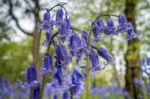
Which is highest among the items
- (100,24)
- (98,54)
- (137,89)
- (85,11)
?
(85,11)

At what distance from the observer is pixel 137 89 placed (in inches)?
356

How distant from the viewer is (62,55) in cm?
237

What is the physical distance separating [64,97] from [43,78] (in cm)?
27

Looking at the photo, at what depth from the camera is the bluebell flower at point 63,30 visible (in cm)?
236

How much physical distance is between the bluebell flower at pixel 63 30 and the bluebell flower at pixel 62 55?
6cm

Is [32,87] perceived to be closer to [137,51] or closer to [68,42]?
[68,42]

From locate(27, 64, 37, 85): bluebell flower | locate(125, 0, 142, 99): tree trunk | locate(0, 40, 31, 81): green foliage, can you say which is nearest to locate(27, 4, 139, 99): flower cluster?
locate(27, 64, 37, 85): bluebell flower

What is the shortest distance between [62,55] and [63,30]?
0.16 metres

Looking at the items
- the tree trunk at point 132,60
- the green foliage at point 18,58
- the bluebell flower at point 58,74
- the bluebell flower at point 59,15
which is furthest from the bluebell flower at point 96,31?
the green foliage at point 18,58

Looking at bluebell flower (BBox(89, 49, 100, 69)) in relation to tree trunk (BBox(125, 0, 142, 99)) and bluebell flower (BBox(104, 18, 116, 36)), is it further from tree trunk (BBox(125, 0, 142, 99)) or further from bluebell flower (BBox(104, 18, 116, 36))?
tree trunk (BBox(125, 0, 142, 99))

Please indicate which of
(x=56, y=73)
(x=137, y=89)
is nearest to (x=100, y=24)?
(x=56, y=73)

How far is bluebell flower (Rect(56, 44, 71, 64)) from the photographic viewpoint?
2363 mm

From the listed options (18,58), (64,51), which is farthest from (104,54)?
Result: (18,58)

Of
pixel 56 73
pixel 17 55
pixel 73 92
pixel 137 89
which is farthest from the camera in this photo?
pixel 17 55
